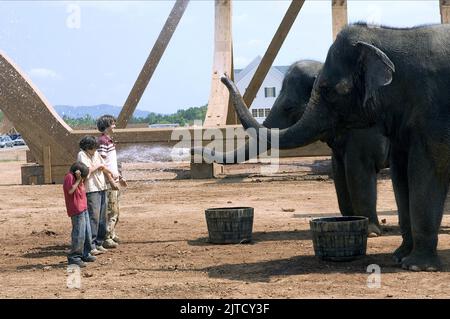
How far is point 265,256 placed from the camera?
8.52 metres

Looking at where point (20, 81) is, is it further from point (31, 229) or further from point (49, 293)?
point (49, 293)

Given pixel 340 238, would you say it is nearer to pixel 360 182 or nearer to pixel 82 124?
pixel 360 182

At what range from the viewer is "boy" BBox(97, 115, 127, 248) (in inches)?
372

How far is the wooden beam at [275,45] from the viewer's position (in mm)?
18750

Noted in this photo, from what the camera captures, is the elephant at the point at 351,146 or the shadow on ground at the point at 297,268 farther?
the elephant at the point at 351,146

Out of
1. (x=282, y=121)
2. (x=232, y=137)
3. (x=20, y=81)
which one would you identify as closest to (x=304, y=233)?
(x=282, y=121)

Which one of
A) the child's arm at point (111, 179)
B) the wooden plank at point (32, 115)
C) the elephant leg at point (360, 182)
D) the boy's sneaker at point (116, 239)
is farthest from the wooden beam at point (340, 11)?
the child's arm at point (111, 179)

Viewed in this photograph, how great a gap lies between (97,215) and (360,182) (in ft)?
9.77

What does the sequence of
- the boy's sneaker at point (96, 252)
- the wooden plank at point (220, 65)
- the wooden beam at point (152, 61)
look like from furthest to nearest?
1. the wooden beam at point (152, 61)
2. the wooden plank at point (220, 65)
3. the boy's sneaker at point (96, 252)

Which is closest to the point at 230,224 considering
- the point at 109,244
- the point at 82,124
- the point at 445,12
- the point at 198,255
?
the point at 198,255

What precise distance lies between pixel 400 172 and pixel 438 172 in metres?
0.63

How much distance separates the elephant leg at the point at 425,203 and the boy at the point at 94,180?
3272 millimetres

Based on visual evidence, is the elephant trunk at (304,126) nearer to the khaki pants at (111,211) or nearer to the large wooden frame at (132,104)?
the khaki pants at (111,211)

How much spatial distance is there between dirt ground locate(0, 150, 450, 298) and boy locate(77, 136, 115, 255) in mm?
364
